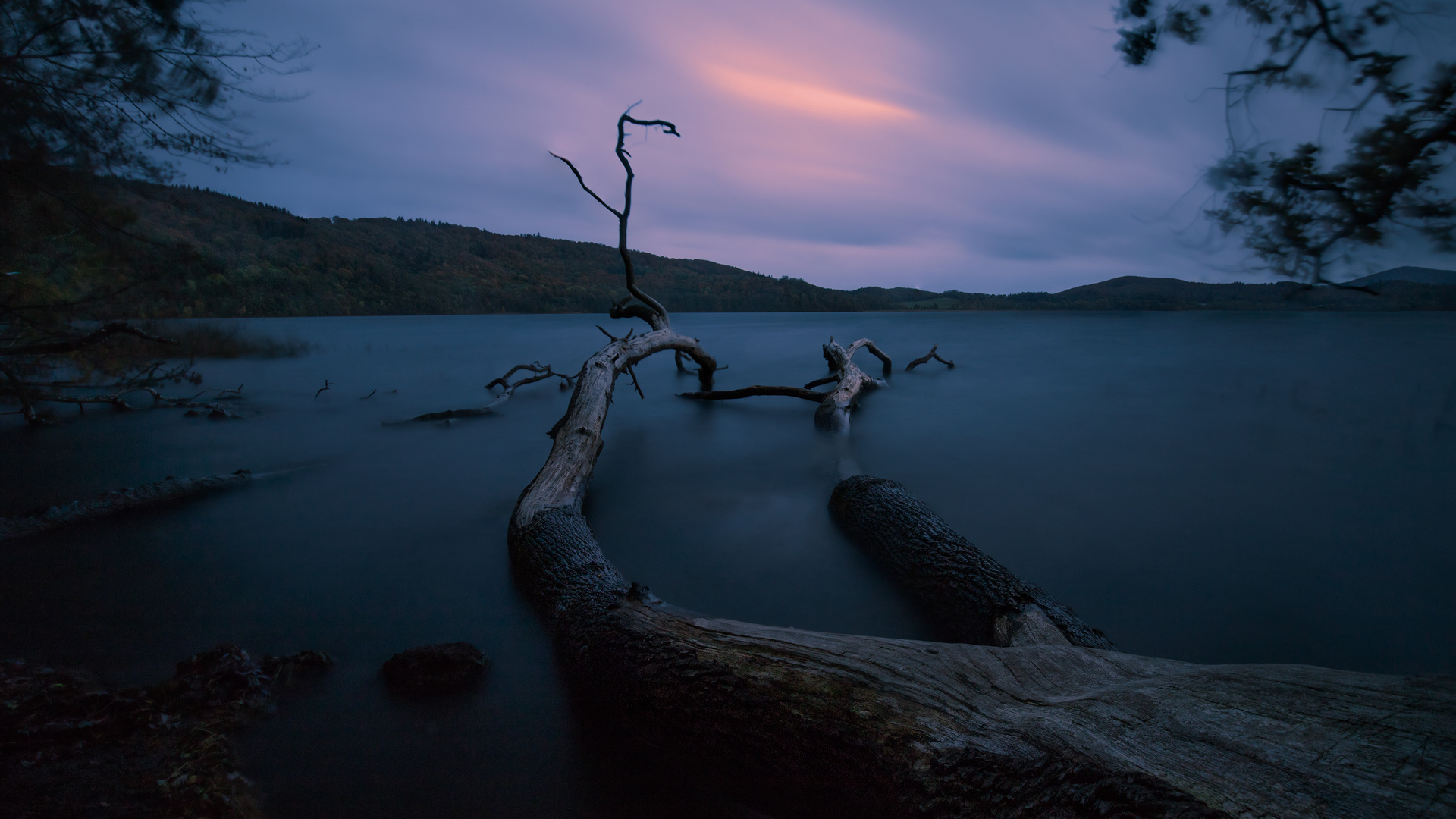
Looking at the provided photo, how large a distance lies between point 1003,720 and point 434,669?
2332 mm

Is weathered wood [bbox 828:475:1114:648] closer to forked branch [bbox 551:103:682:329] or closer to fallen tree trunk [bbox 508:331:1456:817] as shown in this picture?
fallen tree trunk [bbox 508:331:1456:817]

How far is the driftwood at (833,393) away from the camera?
8000 millimetres

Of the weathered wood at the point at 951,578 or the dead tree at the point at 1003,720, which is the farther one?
the weathered wood at the point at 951,578

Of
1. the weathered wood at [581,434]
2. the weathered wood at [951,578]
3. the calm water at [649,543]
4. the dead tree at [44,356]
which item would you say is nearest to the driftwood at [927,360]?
the calm water at [649,543]

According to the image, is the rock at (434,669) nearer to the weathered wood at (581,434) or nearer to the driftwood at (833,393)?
the weathered wood at (581,434)

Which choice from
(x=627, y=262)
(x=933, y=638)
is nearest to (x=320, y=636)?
(x=933, y=638)

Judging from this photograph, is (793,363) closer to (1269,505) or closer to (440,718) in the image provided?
(1269,505)

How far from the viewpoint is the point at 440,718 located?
2.27 meters

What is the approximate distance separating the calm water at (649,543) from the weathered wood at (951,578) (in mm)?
191

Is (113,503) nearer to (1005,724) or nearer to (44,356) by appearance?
(44,356)

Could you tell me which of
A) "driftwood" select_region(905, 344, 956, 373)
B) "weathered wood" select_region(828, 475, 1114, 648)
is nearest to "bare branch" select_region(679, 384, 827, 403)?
"weathered wood" select_region(828, 475, 1114, 648)

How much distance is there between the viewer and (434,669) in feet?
8.16

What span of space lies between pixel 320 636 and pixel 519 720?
140cm

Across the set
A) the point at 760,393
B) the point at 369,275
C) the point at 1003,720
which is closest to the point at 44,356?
the point at 1003,720
